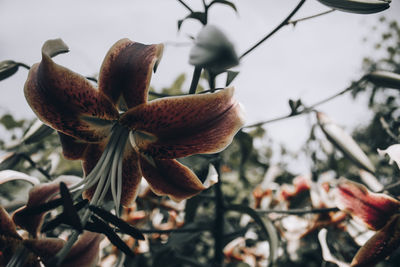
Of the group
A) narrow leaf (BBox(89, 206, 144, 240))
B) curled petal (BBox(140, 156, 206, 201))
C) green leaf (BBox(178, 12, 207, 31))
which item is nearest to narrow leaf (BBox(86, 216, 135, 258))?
narrow leaf (BBox(89, 206, 144, 240))

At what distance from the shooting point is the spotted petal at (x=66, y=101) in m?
0.50

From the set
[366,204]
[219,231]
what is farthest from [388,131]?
[219,231]

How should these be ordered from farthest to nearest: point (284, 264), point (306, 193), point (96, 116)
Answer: point (284, 264) < point (306, 193) < point (96, 116)

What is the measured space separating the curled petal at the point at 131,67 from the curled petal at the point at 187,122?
3 centimetres

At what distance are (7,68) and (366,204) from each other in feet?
2.77

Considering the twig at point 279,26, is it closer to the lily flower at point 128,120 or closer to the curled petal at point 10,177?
the lily flower at point 128,120

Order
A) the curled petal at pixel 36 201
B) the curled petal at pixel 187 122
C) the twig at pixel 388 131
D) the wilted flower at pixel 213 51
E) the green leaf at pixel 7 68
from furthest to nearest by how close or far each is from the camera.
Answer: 1. the twig at pixel 388 131
2. the green leaf at pixel 7 68
3. the curled petal at pixel 36 201
4. the curled petal at pixel 187 122
5. the wilted flower at pixel 213 51

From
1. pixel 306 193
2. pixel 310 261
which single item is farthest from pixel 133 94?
pixel 310 261

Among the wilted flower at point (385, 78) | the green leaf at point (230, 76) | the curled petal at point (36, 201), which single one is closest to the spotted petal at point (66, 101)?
the curled petal at point (36, 201)

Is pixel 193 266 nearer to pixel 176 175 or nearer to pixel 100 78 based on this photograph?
pixel 176 175

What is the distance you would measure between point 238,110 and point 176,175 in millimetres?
165

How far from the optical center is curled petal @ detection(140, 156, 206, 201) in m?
0.55

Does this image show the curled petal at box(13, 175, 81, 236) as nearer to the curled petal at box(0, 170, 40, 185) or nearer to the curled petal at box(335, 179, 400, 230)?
the curled petal at box(0, 170, 40, 185)

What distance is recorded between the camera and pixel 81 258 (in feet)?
→ 1.84
